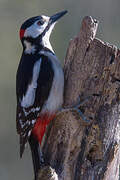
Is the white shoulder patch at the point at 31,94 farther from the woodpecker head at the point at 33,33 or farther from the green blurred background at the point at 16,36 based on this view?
the green blurred background at the point at 16,36

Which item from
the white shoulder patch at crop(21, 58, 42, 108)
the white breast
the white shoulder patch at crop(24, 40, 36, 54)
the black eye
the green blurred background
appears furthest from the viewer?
the green blurred background

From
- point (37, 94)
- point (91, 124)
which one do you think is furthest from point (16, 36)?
point (91, 124)

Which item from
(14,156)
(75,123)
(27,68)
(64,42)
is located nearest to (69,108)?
(75,123)

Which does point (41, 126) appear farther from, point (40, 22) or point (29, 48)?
point (40, 22)

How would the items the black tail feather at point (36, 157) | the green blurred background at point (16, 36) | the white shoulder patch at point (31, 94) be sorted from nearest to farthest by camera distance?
1. the black tail feather at point (36, 157)
2. the white shoulder patch at point (31, 94)
3. the green blurred background at point (16, 36)

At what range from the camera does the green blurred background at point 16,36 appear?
9938 mm

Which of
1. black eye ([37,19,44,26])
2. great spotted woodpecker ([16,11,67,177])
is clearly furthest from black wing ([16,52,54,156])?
black eye ([37,19,44,26])

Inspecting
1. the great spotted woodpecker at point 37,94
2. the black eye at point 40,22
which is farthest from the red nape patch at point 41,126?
the black eye at point 40,22

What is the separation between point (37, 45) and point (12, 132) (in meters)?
4.36

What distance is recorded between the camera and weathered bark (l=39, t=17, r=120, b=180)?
5.04 metres

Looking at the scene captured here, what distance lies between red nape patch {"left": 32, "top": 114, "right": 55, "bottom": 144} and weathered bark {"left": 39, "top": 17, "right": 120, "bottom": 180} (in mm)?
259

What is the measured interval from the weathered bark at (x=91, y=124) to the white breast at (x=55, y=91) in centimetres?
23

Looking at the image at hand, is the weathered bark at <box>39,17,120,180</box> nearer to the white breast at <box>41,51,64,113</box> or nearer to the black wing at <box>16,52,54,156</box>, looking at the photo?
the white breast at <box>41,51,64,113</box>

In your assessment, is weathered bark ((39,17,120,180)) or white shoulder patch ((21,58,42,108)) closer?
weathered bark ((39,17,120,180))
